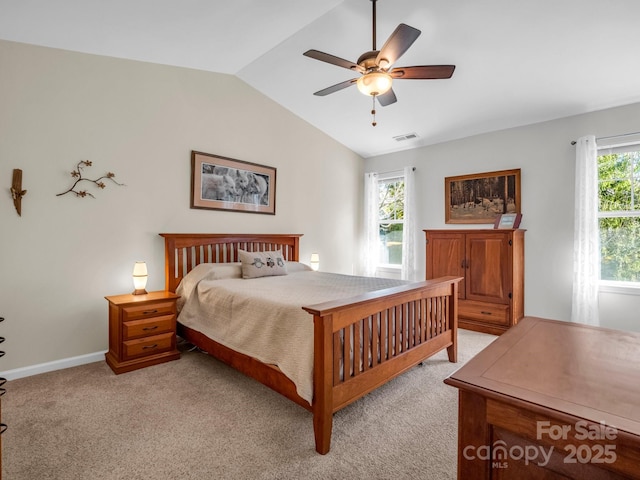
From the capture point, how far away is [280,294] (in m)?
2.62

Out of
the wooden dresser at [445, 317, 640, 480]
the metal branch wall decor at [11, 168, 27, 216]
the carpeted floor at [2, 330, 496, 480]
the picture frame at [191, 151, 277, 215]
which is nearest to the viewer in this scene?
the wooden dresser at [445, 317, 640, 480]

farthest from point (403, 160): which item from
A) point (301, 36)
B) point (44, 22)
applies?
point (44, 22)

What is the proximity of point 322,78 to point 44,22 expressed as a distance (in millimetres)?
2527

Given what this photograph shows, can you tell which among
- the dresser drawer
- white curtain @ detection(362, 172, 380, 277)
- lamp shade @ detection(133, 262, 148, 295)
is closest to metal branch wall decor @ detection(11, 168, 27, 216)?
lamp shade @ detection(133, 262, 148, 295)

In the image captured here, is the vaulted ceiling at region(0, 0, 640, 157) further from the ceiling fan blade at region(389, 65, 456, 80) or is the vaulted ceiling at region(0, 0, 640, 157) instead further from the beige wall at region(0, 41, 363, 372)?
the ceiling fan blade at region(389, 65, 456, 80)

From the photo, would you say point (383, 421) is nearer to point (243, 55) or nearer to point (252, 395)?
point (252, 395)

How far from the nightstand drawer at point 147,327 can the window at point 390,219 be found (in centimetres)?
370

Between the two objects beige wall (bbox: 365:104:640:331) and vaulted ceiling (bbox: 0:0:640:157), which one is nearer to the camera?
vaulted ceiling (bbox: 0:0:640:157)

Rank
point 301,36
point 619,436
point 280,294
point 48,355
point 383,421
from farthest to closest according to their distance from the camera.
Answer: point 301,36, point 48,355, point 280,294, point 383,421, point 619,436

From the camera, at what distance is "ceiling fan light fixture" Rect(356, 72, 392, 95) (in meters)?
2.36

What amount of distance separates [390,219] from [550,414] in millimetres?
4975

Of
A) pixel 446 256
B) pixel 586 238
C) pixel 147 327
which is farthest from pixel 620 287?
pixel 147 327

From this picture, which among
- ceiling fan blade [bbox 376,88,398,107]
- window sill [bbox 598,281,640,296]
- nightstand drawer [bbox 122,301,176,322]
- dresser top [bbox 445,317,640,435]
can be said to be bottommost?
nightstand drawer [bbox 122,301,176,322]

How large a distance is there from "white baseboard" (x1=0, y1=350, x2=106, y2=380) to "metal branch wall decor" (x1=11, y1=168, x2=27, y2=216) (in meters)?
1.33
